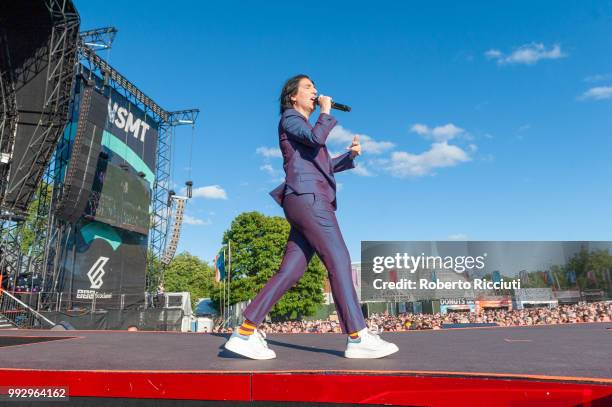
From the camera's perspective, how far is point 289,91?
268 centimetres

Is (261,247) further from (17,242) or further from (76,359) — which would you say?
(76,359)

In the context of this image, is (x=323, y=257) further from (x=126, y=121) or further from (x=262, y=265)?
(x=262, y=265)

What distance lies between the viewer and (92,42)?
1919 cm

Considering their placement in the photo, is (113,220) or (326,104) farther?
(113,220)

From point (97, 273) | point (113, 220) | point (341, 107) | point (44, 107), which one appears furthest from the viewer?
point (113, 220)

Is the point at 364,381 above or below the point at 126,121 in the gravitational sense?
below

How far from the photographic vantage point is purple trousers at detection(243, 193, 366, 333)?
2.30 metres

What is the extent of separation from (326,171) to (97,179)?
19214 mm

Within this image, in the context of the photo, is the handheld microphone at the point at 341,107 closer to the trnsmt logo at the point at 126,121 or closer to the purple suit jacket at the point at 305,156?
the purple suit jacket at the point at 305,156

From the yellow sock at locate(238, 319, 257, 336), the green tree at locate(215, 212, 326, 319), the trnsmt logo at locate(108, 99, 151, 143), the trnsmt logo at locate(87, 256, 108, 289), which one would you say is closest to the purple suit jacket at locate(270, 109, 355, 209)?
the yellow sock at locate(238, 319, 257, 336)

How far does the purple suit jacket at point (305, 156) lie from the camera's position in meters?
2.34

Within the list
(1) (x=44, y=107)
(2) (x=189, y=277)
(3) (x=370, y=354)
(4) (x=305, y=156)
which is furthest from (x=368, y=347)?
(2) (x=189, y=277)

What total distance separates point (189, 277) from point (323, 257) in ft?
185

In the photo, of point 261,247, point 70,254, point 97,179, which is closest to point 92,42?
point 97,179
